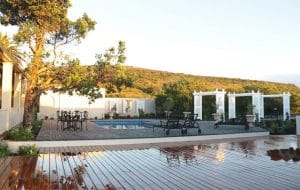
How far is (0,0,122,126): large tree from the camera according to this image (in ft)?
46.0

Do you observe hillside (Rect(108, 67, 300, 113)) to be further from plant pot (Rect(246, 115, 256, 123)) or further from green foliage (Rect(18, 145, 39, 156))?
green foliage (Rect(18, 145, 39, 156))

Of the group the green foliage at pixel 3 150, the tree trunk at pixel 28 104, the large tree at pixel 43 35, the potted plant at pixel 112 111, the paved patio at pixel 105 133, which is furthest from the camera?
the potted plant at pixel 112 111

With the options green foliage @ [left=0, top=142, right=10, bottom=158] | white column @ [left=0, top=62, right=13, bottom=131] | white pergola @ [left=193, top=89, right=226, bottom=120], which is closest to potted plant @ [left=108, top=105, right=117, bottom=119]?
white pergola @ [left=193, top=89, right=226, bottom=120]

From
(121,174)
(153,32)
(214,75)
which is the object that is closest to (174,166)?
(121,174)

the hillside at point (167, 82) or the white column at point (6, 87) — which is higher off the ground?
the hillside at point (167, 82)

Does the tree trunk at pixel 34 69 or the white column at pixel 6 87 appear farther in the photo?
the tree trunk at pixel 34 69

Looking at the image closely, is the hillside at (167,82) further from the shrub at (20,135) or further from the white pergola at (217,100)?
the shrub at (20,135)

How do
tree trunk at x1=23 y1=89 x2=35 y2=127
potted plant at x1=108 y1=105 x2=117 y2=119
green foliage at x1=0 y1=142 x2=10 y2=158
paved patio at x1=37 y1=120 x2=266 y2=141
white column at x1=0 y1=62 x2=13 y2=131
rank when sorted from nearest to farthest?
green foliage at x1=0 y1=142 x2=10 y2=158 < paved patio at x1=37 y1=120 x2=266 y2=141 < white column at x1=0 y1=62 x2=13 y2=131 < tree trunk at x1=23 y1=89 x2=35 y2=127 < potted plant at x1=108 y1=105 x2=117 y2=119

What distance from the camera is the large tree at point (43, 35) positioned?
552 inches

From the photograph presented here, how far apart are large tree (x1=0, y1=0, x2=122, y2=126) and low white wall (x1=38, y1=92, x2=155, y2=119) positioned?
11.7 m

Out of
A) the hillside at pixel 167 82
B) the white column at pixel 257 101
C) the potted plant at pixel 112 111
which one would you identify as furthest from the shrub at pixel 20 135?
the hillside at pixel 167 82

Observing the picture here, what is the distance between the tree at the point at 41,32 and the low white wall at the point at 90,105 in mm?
11695

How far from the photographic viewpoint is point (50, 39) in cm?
1550

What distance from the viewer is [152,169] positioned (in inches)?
279
